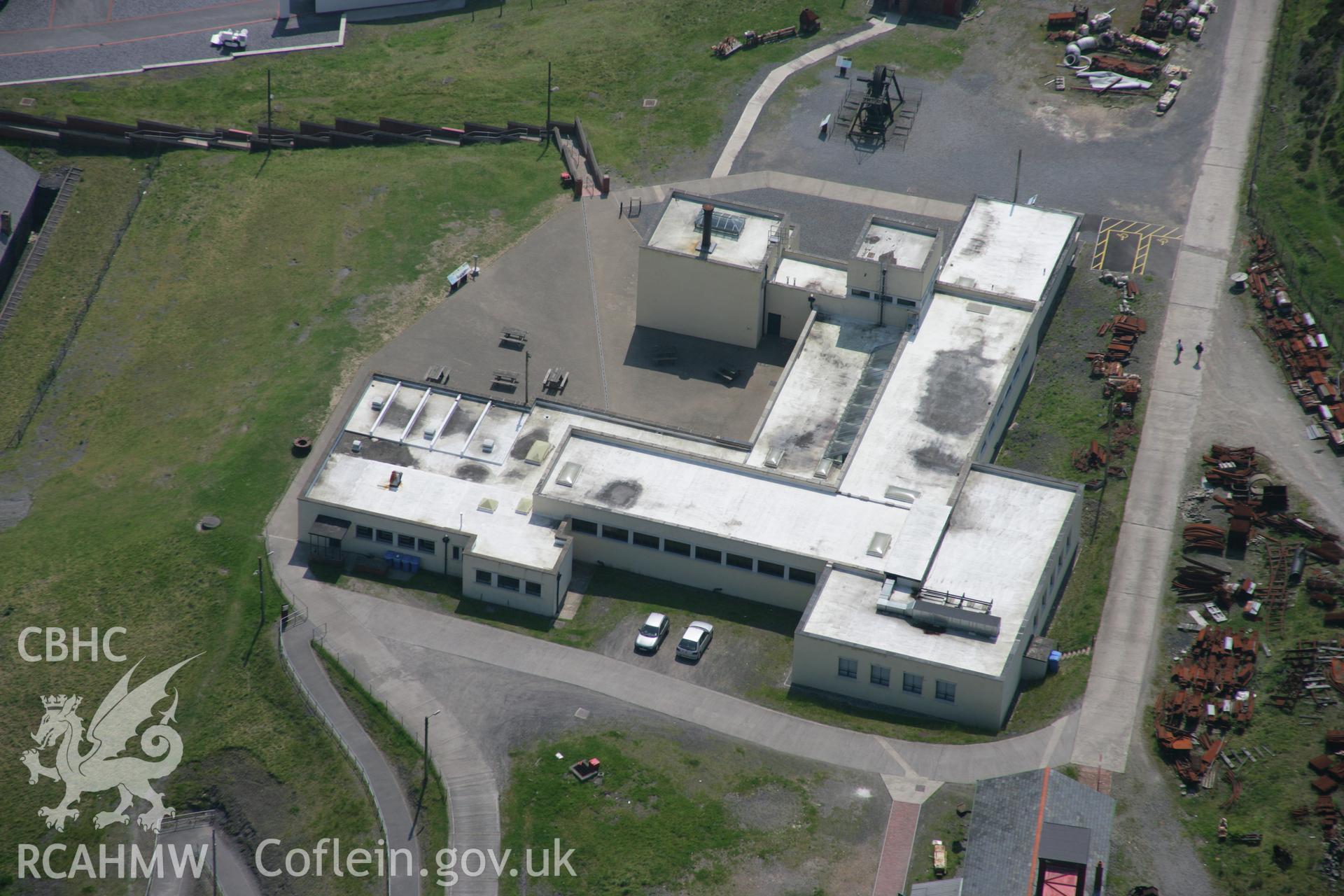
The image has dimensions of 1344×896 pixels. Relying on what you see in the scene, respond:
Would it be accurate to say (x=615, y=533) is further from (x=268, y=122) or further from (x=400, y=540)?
(x=268, y=122)

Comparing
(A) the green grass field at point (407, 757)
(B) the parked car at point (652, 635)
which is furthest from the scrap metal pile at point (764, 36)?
(A) the green grass field at point (407, 757)

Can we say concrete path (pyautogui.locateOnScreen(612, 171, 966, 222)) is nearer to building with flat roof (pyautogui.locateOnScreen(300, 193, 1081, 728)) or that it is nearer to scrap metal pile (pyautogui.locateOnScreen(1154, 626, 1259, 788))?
building with flat roof (pyautogui.locateOnScreen(300, 193, 1081, 728))

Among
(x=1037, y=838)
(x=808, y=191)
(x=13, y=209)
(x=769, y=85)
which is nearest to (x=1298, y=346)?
(x=808, y=191)

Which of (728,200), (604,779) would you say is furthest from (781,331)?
(604,779)

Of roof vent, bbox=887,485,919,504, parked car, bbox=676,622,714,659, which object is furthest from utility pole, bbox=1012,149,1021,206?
parked car, bbox=676,622,714,659

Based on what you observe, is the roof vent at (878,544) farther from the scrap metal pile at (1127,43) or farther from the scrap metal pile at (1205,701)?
the scrap metal pile at (1127,43)

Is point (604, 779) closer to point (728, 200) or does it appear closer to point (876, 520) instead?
point (876, 520)

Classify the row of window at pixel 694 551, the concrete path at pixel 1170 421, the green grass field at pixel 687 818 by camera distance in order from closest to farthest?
the green grass field at pixel 687 818 → the concrete path at pixel 1170 421 → the row of window at pixel 694 551
